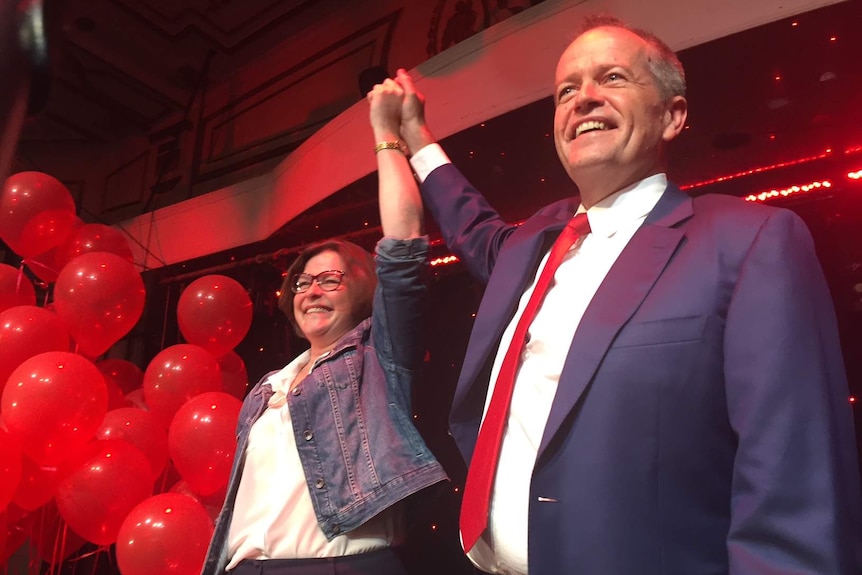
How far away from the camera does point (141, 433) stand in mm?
2137

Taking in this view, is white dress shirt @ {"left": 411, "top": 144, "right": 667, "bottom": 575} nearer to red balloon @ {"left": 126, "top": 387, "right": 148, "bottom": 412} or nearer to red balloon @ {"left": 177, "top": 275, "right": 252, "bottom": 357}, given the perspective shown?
red balloon @ {"left": 177, "top": 275, "right": 252, "bottom": 357}

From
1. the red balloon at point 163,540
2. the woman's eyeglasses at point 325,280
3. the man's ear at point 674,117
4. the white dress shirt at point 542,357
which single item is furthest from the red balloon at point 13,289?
the man's ear at point 674,117

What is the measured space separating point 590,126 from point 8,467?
1.78m

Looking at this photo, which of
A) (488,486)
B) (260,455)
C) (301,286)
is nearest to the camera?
(488,486)

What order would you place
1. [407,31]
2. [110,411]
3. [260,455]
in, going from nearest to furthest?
[260,455], [110,411], [407,31]

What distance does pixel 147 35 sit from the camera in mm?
4098

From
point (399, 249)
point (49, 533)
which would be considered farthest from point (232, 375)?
point (399, 249)

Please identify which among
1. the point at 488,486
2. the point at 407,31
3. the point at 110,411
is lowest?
the point at 488,486

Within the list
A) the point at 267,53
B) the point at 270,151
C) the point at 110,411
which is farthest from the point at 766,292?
the point at 267,53

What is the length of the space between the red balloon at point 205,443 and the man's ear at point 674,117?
1.40 meters

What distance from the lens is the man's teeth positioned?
3.53 feet

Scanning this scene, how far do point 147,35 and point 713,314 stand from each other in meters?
4.19

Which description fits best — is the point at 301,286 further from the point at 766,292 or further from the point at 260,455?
the point at 766,292

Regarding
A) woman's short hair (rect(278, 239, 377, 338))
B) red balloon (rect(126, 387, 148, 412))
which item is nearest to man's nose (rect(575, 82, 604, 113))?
woman's short hair (rect(278, 239, 377, 338))
